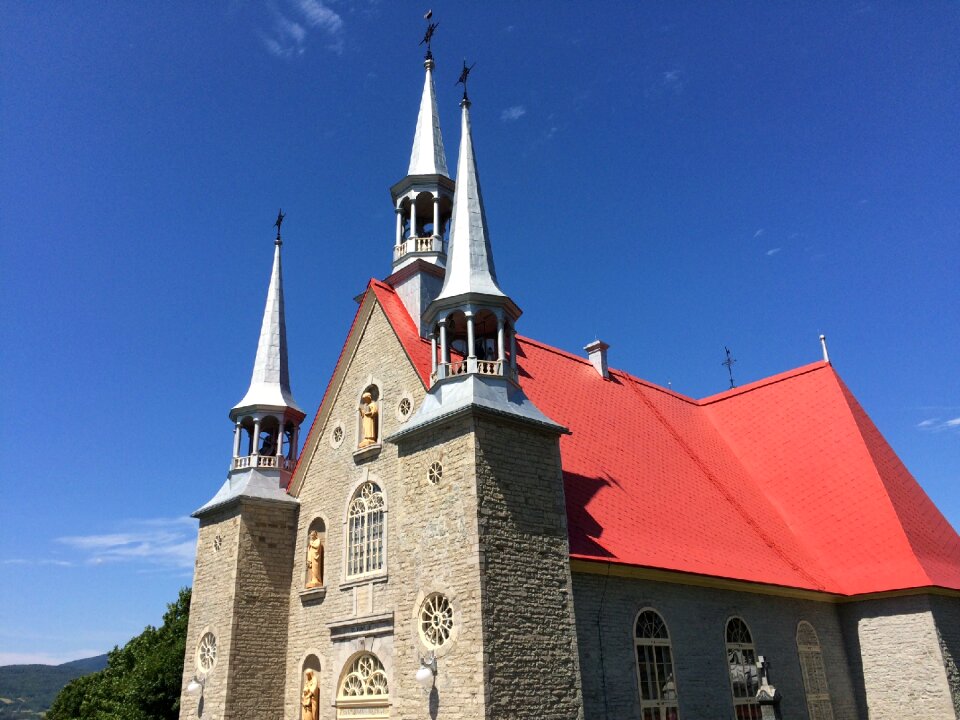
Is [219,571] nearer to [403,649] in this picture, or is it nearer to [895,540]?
[403,649]

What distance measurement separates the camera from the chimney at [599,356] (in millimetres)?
23391

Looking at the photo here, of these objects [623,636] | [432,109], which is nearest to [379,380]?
[623,636]

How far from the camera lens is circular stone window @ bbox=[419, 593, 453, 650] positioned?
13.0 m

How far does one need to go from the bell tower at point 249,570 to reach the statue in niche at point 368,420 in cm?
326

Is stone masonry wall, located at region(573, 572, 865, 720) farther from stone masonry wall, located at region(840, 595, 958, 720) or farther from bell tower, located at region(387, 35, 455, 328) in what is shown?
bell tower, located at region(387, 35, 455, 328)

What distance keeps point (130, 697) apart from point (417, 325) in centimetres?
1592

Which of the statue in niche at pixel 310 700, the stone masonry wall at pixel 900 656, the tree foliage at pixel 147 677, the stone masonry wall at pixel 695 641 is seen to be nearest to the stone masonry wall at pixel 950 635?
the stone masonry wall at pixel 900 656

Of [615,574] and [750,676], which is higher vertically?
[615,574]

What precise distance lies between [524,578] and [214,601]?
941 cm

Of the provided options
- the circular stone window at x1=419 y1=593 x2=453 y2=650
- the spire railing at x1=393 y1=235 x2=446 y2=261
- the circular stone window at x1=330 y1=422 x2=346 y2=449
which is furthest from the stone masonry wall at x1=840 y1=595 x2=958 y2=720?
the spire railing at x1=393 y1=235 x2=446 y2=261

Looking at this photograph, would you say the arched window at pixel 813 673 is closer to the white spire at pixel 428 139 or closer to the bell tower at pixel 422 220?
the bell tower at pixel 422 220

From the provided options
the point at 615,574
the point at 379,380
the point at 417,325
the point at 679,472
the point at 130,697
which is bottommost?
the point at 130,697

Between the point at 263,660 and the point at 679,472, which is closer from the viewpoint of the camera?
the point at 263,660

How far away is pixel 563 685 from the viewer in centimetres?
1284
